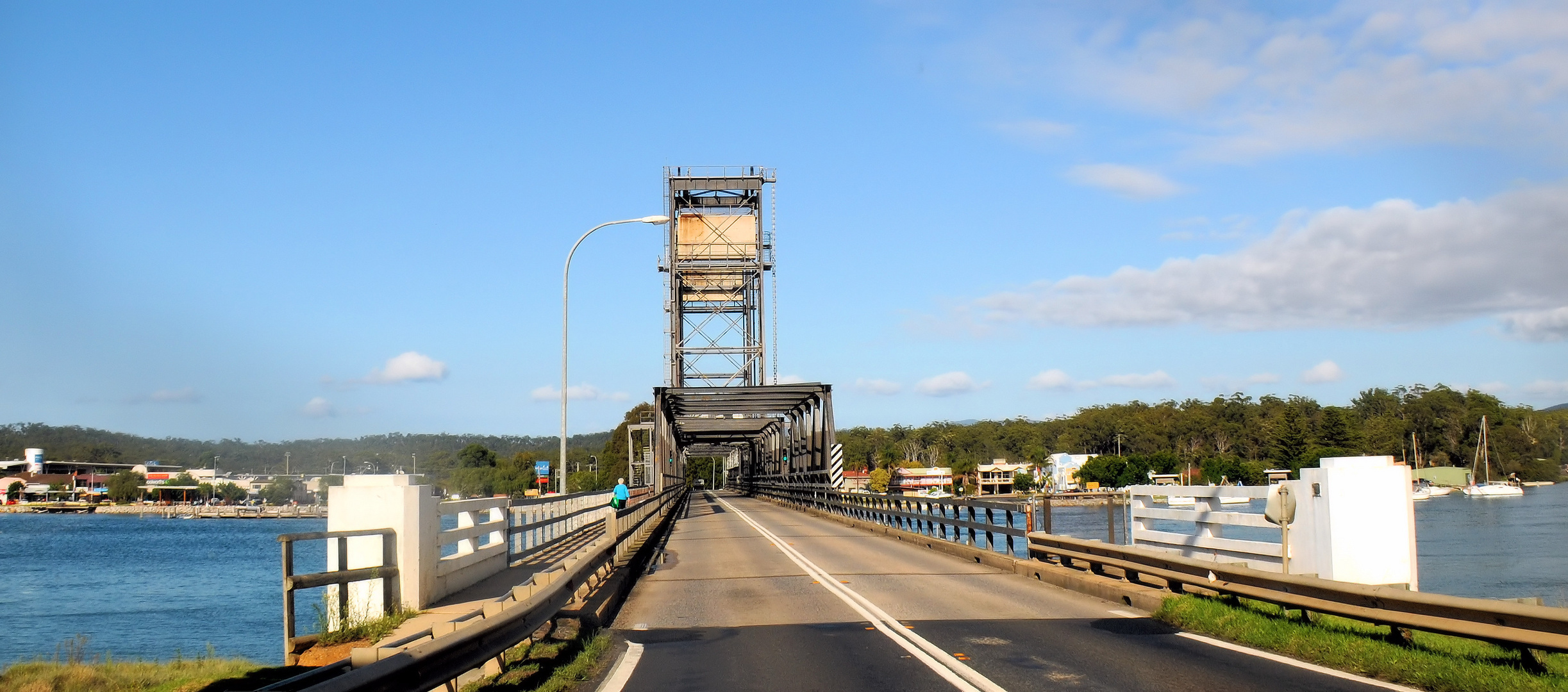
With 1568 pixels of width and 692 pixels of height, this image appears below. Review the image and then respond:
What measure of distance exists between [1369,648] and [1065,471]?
13730 centimetres

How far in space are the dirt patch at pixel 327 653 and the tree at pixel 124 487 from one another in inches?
6140

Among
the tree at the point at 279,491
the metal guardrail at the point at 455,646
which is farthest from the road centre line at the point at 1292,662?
the tree at the point at 279,491

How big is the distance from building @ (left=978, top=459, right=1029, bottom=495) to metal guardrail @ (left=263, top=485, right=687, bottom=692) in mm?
131328

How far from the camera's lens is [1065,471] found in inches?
5566

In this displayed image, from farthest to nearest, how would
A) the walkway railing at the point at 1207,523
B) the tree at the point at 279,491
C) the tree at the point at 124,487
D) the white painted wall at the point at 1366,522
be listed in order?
the tree at the point at 124,487
the tree at the point at 279,491
the walkway railing at the point at 1207,523
the white painted wall at the point at 1366,522

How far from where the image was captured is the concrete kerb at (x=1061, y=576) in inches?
484

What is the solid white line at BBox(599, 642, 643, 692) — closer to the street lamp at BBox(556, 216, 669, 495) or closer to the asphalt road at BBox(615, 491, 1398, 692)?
the asphalt road at BBox(615, 491, 1398, 692)

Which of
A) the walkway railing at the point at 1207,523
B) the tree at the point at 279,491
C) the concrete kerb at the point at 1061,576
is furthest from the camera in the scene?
the tree at the point at 279,491

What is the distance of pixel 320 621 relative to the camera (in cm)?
928

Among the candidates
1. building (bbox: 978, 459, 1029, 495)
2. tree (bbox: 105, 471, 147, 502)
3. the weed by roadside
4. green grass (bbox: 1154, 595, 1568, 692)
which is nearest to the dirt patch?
the weed by roadside

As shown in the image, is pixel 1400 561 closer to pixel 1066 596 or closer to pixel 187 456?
pixel 1066 596

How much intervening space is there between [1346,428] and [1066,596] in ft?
317

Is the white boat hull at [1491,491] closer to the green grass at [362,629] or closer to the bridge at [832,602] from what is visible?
the bridge at [832,602]

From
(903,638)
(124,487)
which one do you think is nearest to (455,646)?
(903,638)
